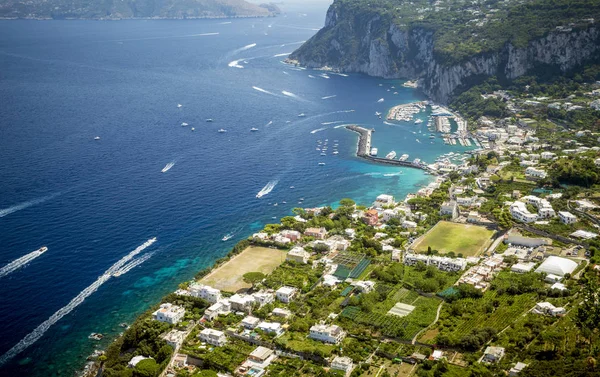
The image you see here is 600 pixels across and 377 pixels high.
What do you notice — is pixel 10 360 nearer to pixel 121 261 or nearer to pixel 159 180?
pixel 121 261

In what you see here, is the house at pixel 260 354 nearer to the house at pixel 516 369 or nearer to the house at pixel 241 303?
the house at pixel 241 303

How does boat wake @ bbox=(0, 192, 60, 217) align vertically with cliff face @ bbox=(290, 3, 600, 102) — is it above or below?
below

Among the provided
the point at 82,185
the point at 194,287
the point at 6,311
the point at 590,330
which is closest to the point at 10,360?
the point at 6,311

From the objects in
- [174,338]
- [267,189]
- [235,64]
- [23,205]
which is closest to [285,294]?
[174,338]

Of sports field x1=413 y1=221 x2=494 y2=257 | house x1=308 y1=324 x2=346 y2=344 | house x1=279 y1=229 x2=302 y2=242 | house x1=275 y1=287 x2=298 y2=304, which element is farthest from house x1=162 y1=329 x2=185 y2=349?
sports field x1=413 y1=221 x2=494 y2=257

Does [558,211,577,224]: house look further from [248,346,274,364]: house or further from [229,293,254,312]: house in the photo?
[248,346,274,364]: house

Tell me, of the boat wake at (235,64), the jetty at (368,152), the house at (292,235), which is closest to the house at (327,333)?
the house at (292,235)
